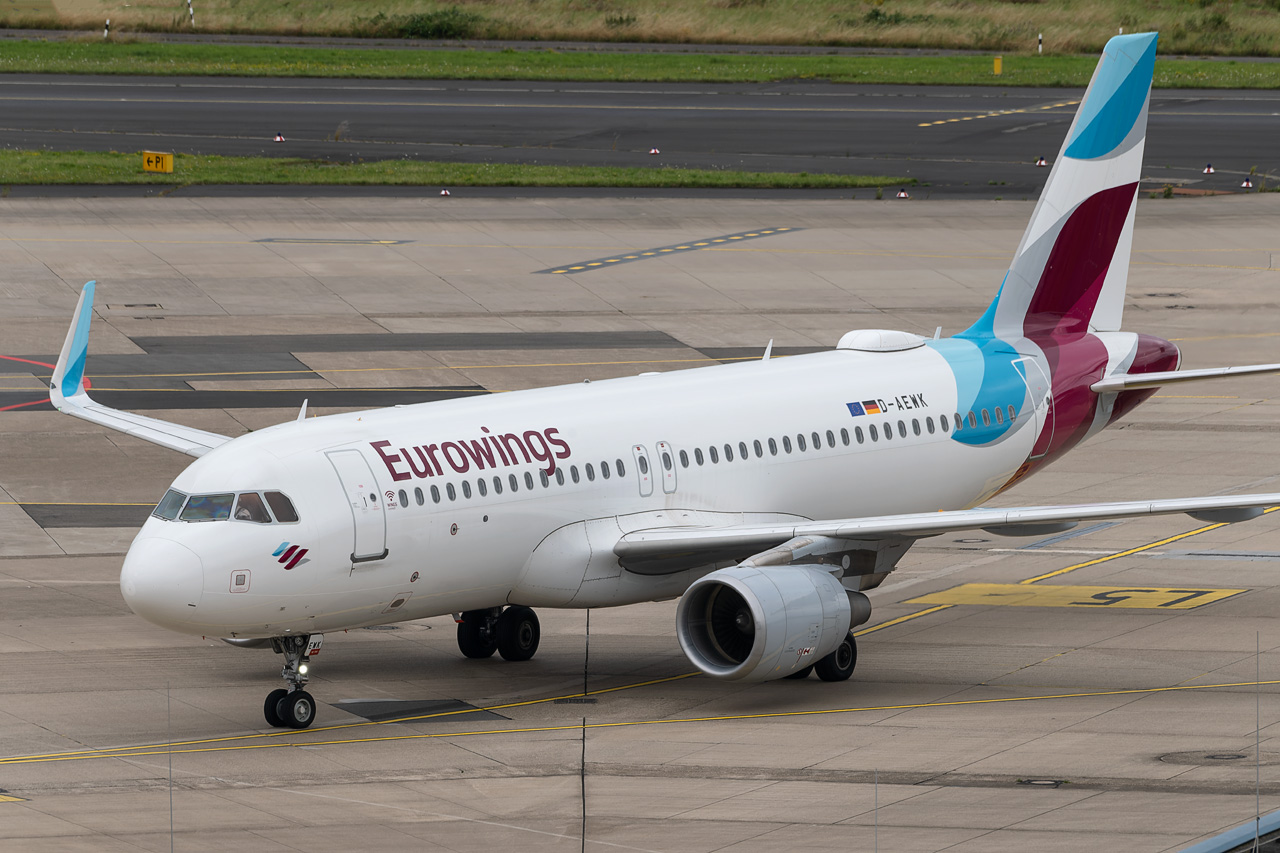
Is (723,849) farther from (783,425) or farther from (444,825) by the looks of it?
(783,425)

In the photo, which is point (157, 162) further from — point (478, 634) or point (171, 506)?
point (171, 506)

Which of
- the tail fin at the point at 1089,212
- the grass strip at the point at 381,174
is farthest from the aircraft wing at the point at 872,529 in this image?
the grass strip at the point at 381,174

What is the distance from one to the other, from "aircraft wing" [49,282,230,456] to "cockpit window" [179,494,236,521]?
520 cm

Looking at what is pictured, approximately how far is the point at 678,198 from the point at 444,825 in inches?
2072

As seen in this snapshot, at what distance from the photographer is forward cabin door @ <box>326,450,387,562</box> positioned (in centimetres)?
2598

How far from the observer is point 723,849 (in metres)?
21.2

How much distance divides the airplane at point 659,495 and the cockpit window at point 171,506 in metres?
0.06

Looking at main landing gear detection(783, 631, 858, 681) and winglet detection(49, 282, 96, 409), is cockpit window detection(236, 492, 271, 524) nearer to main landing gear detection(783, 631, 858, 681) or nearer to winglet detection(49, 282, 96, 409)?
winglet detection(49, 282, 96, 409)

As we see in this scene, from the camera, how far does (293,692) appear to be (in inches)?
1031

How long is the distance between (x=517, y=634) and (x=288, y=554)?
5.72m

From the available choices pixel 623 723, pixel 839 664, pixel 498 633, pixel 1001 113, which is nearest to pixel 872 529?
pixel 839 664

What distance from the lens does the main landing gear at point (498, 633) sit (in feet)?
98.8

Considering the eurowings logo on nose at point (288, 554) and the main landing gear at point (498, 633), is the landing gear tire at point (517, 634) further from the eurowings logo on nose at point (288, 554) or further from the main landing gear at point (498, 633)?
the eurowings logo on nose at point (288, 554)

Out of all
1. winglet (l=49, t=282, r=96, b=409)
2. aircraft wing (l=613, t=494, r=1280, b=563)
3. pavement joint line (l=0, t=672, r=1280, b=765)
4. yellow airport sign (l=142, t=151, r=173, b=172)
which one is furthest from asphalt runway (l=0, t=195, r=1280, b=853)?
yellow airport sign (l=142, t=151, r=173, b=172)
